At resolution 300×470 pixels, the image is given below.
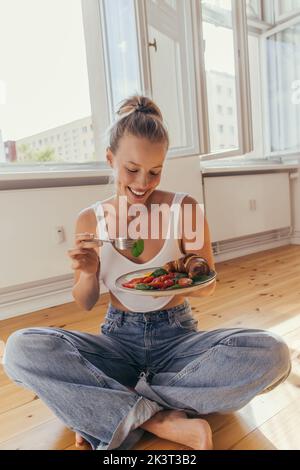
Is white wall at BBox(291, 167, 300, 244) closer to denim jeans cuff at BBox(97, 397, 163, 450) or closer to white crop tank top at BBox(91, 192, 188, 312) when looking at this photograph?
white crop tank top at BBox(91, 192, 188, 312)

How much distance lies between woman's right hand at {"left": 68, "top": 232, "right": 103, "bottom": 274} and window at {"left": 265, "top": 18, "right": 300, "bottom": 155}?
2.93 m

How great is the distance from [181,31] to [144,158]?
56.2 inches

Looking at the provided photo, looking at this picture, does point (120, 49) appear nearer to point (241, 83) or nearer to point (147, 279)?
point (241, 83)

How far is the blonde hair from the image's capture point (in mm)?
937

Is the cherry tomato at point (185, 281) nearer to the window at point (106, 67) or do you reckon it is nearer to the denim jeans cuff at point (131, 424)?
the denim jeans cuff at point (131, 424)

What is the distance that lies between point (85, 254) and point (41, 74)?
166 centimetres

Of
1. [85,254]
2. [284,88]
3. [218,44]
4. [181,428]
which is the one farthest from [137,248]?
[284,88]

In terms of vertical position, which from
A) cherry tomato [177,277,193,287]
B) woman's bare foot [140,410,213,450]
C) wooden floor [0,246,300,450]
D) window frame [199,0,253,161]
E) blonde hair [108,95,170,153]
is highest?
window frame [199,0,253,161]

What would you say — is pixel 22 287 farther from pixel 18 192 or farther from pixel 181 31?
pixel 181 31

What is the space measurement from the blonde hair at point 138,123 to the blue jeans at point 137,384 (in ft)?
1.59

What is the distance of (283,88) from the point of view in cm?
341

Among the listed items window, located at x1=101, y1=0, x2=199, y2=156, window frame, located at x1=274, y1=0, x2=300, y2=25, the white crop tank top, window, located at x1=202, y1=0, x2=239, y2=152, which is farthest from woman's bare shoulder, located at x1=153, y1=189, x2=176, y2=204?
window frame, located at x1=274, y1=0, x2=300, y2=25

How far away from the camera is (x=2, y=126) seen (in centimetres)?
206

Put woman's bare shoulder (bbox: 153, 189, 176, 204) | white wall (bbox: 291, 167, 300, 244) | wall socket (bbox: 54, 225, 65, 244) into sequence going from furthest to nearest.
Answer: white wall (bbox: 291, 167, 300, 244), wall socket (bbox: 54, 225, 65, 244), woman's bare shoulder (bbox: 153, 189, 176, 204)
